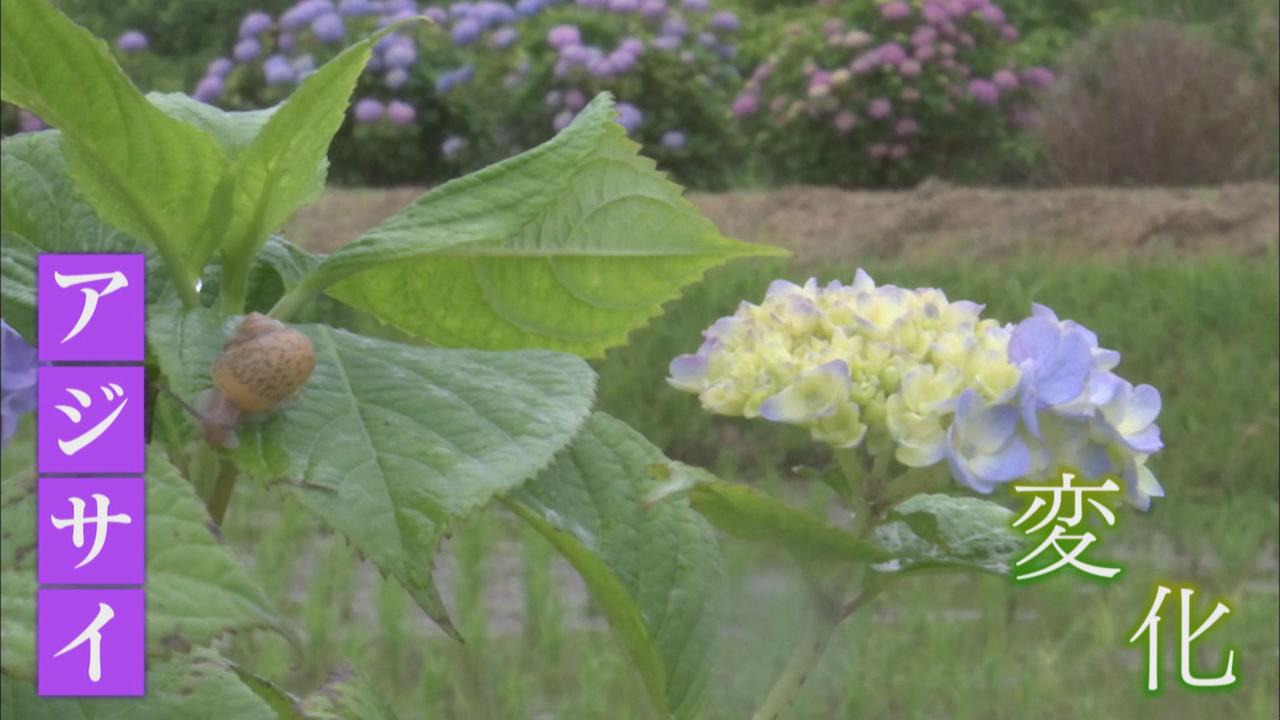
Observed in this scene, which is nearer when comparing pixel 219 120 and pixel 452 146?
pixel 219 120

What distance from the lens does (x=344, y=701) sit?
1.83 ft

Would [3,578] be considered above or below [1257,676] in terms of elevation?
above

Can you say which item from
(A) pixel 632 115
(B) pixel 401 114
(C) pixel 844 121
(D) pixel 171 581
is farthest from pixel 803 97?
(D) pixel 171 581

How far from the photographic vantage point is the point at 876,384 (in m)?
0.59

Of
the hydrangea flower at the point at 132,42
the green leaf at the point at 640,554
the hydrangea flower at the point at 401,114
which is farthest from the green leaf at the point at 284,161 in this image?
the hydrangea flower at the point at 132,42

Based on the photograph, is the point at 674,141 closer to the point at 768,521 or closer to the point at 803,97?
the point at 803,97

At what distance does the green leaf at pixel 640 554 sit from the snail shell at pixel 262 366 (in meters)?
0.09

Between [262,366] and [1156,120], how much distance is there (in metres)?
7.04

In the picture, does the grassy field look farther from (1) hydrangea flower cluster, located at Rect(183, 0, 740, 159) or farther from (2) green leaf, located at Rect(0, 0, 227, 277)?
(1) hydrangea flower cluster, located at Rect(183, 0, 740, 159)

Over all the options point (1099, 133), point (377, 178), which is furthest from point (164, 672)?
point (377, 178)

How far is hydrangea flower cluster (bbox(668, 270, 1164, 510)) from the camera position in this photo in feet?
1.84

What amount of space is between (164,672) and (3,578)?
5.5 inches

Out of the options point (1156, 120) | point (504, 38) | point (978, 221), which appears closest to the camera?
point (978, 221)

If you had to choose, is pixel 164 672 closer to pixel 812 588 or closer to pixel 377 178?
pixel 812 588
